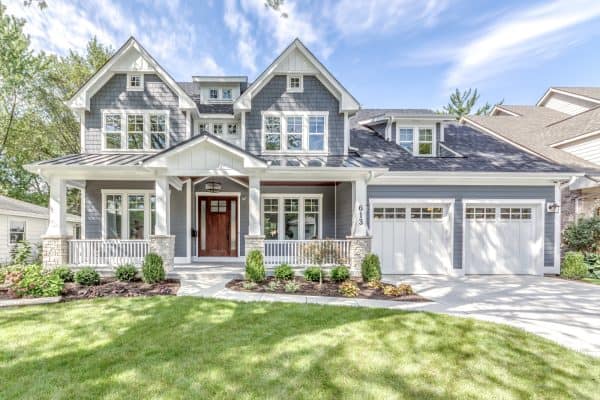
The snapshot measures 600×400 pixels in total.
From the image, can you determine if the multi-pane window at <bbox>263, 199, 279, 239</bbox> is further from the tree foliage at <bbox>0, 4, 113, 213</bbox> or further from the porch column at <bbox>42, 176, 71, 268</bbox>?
the tree foliage at <bbox>0, 4, 113, 213</bbox>

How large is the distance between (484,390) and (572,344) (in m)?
2.26

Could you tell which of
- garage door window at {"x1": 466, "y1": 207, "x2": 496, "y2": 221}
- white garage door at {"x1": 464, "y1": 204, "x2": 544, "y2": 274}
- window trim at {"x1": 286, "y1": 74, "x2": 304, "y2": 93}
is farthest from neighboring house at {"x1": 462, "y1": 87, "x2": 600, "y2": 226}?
window trim at {"x1": 286, "y1": 74, "x2": 304, "y2": 93}

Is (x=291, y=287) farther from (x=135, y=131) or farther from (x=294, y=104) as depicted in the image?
(x=135, y=131)

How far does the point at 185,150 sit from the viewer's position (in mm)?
8203

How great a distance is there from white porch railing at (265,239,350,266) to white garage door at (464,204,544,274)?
438cm

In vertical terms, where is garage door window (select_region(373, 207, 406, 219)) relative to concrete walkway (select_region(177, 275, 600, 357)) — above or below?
above

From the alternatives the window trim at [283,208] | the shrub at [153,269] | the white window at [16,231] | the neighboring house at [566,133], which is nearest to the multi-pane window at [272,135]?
the window trim at [283,208]

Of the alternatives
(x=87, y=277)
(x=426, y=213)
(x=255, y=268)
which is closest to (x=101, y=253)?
(x=87, y=277)

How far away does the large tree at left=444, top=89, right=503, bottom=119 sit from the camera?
97.8ft

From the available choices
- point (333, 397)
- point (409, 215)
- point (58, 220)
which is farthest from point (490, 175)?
point (58, 220)

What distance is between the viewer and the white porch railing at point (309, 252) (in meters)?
8.78

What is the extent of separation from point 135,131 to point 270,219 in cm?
558

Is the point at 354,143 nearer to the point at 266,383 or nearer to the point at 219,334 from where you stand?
the point at 219,334

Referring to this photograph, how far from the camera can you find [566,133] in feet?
43.7
